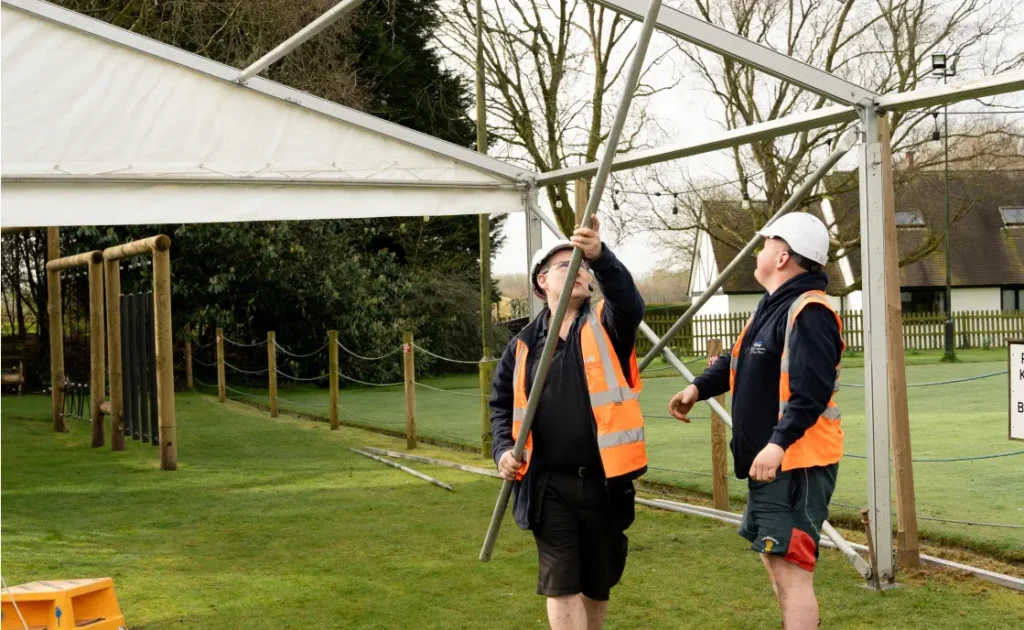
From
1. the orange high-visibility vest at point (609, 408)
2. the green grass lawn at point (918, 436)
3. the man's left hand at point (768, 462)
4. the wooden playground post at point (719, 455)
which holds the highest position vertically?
the orange high-visibility vest at point (609, 408)

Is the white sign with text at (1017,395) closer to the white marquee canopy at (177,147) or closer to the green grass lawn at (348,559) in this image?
the green grass lawn at (348,559)

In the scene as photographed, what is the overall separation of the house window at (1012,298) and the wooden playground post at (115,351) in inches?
1626

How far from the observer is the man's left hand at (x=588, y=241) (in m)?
3.77

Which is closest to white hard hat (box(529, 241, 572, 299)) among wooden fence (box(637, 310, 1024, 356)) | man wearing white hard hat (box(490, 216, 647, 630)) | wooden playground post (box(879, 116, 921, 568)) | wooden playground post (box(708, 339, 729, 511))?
man wearing white hard hat (box(490, 216, 647, 630))

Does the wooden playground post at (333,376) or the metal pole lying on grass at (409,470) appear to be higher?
the wooden playground post at (333,376)

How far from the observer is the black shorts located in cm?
407

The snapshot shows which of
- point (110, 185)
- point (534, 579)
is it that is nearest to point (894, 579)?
point (534, 579)

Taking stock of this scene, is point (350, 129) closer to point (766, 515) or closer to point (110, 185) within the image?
Result: point (110, 185)

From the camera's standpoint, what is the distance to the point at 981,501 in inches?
339

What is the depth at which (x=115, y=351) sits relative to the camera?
13.4m

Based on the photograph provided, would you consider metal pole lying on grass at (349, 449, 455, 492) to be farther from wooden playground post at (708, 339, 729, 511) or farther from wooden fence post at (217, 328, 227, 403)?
wooden fence post at (217, 328, 227, 403)

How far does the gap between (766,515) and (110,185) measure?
5115mm

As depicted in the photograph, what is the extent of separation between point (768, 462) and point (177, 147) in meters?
5.24

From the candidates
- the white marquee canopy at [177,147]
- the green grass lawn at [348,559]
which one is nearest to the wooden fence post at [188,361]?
the green grass lawn at [348,559]
